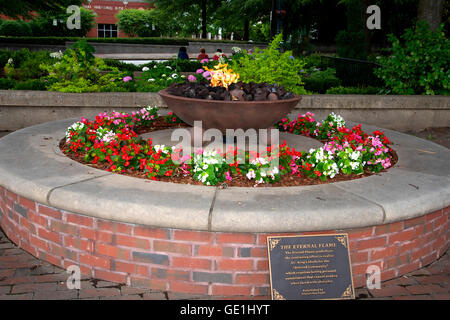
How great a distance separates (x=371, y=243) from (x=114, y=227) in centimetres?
205

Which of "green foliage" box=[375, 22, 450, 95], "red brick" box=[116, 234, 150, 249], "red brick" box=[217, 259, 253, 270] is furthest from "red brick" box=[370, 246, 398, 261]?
"green foliage" box=[375, 22, 450, 95]

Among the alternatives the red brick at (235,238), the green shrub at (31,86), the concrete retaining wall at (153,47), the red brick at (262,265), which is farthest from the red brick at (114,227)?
the concrete retaining wall at (153,47)

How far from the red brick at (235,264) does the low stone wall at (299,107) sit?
4801 millimetres

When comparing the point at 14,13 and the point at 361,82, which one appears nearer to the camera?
the point at 361,82

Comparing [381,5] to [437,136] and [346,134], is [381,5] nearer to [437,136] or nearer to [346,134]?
[437,136]

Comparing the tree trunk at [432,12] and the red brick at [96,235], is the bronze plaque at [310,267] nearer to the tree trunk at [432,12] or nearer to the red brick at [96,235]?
the red brick at [96,235]

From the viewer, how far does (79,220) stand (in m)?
3.45

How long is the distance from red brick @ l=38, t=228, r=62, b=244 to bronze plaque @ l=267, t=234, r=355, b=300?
5.87 ft

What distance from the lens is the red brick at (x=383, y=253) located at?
3445 millimetres

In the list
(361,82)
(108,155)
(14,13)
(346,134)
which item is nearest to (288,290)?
(108,155)

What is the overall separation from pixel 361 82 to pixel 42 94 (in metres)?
7.85

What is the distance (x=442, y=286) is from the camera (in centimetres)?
350

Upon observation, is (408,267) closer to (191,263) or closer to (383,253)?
(383,253)

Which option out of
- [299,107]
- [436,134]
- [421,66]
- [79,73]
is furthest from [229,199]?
[421,66]
